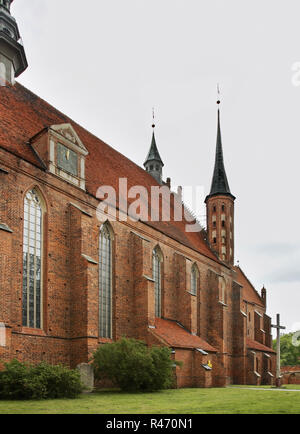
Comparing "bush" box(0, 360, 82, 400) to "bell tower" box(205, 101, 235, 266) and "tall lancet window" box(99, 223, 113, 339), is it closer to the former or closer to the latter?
"tall lancet window" box(99, 223, 113, 339)

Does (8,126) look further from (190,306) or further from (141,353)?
(190,306)

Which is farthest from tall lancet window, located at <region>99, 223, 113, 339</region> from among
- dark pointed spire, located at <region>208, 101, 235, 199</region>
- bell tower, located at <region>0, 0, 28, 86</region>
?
dark pointed spire, located at <region>208, 101, 235, 199</region>

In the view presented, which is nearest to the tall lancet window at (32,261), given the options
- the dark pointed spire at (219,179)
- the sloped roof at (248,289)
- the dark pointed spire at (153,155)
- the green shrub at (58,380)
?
the green shrub at (58,380)

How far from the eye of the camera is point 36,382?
14.2 m

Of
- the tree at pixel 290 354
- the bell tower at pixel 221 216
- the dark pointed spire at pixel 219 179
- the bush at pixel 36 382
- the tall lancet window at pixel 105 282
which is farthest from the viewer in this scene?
the tree at pixel 290 354

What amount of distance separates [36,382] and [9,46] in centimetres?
1728

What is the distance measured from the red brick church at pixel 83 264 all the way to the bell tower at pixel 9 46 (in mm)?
53

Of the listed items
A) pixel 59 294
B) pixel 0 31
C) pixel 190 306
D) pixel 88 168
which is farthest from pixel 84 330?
pixel 0 31

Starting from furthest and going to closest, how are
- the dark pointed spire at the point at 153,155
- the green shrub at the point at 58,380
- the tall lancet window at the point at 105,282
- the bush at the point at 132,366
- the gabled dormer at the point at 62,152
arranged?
the dark pointed spire at the point at 153,155 < the tall lancet window at the point at 105,282 < the gabled dormer at the point at 62,152 < the bush at the point at 132,366 < the green shrub at the point at 58,380

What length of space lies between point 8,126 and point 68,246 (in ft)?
18.3

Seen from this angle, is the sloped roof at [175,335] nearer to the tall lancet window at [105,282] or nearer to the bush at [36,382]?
the tall lancet window at [105,282]

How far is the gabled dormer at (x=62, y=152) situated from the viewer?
20.3 meters

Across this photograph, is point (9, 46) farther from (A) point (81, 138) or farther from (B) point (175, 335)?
(B) point (175, 335)

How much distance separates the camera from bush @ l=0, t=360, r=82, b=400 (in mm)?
14156
